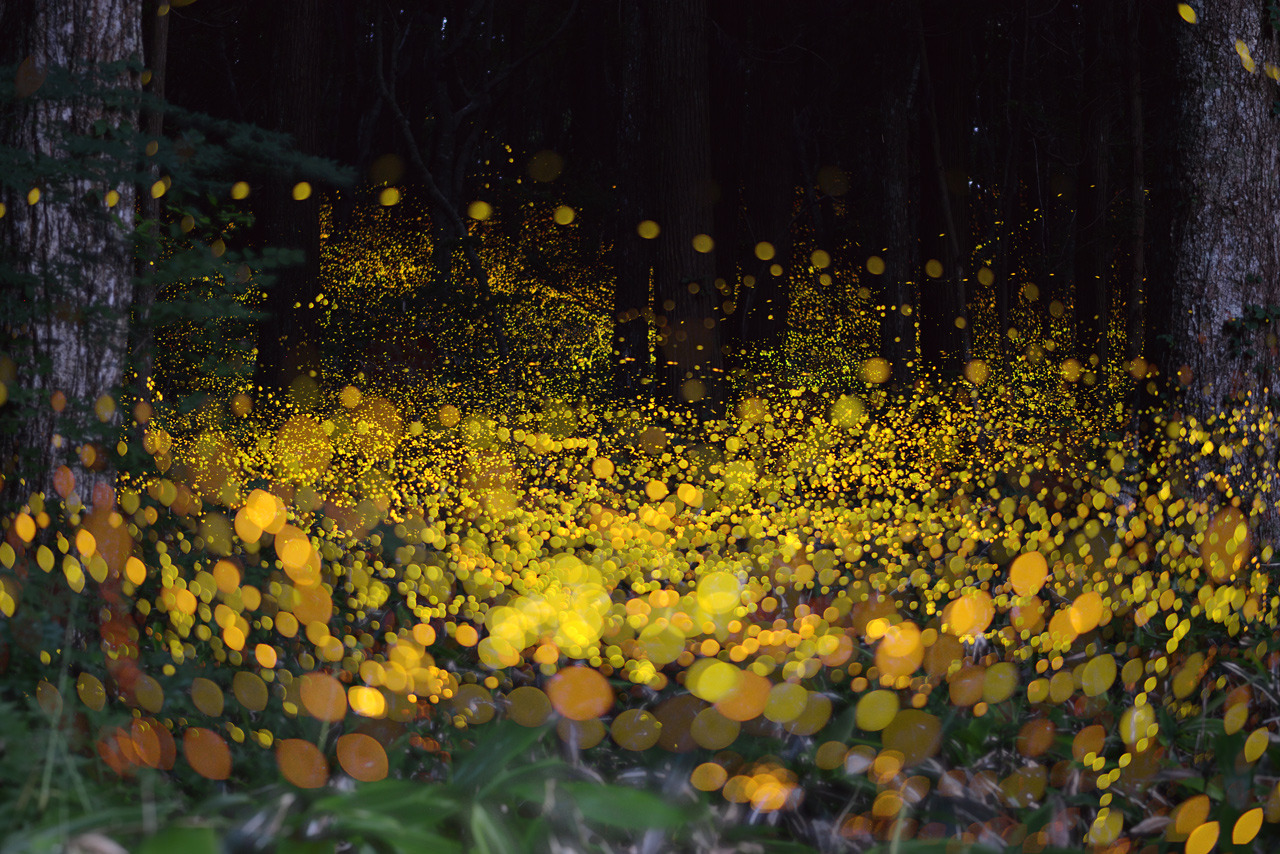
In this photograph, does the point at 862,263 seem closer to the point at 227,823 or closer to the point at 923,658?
the point at 923,658

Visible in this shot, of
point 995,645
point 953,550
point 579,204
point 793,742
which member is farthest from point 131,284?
point 579,204

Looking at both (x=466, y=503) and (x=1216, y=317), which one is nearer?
(x=1216, y=317)

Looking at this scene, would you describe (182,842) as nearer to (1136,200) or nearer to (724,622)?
(724,622)

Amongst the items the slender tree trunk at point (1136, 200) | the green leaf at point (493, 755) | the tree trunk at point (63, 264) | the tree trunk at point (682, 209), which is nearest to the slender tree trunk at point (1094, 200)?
the slender tree trunk at point (1136, 200)

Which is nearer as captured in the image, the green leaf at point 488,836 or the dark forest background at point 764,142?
the green leaf at point 488,836

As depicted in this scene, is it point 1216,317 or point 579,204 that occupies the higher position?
point 579,204

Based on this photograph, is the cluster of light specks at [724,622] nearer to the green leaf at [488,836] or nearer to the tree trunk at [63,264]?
the tree trunk at [63,264]

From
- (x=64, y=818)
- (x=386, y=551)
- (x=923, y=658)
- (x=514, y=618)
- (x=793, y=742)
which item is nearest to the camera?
(x=64, y=818)
